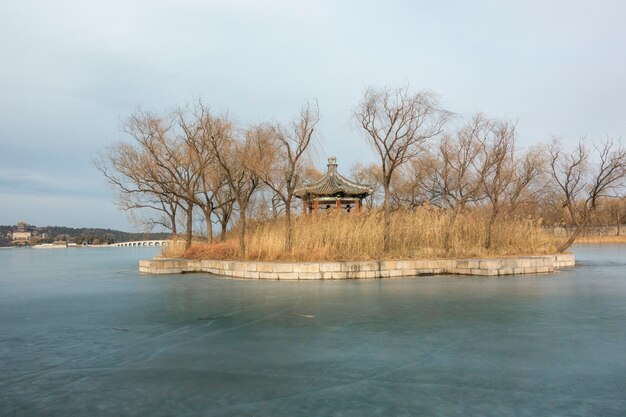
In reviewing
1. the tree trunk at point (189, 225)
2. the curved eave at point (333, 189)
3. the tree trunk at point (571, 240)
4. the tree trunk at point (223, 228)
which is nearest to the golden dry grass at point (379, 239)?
the tree trunk at point (571, 240)

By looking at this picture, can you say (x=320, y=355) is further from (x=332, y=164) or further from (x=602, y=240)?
(x=602, y=240)

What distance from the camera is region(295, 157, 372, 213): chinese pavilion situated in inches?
890

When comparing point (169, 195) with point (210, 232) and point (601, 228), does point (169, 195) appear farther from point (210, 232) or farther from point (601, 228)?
point (601, 228)

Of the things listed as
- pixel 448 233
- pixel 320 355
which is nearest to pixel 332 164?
pixel 448 233

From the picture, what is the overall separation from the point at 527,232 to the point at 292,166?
851 cm

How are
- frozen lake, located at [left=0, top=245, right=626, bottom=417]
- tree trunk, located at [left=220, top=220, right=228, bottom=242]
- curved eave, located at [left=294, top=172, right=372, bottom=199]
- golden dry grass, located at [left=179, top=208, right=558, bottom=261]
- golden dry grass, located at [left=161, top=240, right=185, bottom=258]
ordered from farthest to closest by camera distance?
1. curved eave, located at [left=294, top=172, right=372, bottom=199]
2. tree trunk, located at [left=220, top=220, right=228, bottom=242]
3. golden dry grass, located at [left=161, top=240, right=185, bottom=258]
4. golden dry grass, located at [left=179, top=208, right=558, bottom=261]
5. frozen lake, located at [left=0, top=245, right=626, bottom=417]

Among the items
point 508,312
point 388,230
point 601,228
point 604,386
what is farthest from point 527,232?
point 601,228

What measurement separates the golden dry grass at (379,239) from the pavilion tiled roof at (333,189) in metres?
6.25

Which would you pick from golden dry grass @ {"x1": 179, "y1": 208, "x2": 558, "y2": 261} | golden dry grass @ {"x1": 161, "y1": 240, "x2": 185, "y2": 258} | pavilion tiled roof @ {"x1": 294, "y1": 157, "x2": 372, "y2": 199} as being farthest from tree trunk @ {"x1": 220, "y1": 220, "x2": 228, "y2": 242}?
pavilion tiled roof @ {"x1": 294, "y1": 157, "x2": 372, "y2": 199}

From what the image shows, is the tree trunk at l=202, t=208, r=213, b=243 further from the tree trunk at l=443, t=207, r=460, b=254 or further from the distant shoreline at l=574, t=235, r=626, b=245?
the distant shoreline at l=574, t=235, r=626, b=245

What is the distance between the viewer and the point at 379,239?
13.8 m

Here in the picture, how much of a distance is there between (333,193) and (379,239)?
28.8 ft

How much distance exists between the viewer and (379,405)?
3283 mm

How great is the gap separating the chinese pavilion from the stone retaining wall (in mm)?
9608
